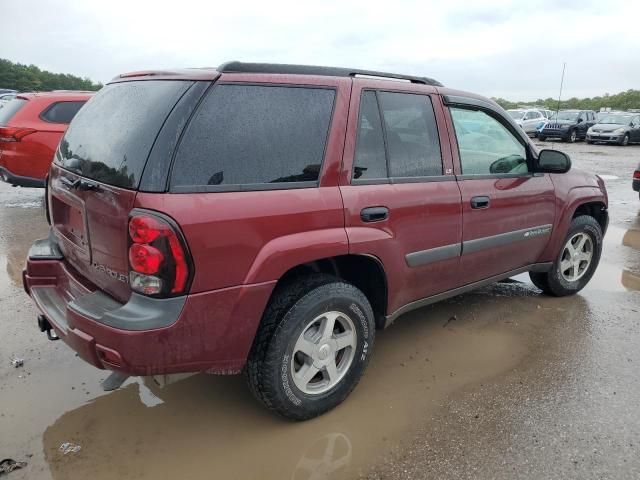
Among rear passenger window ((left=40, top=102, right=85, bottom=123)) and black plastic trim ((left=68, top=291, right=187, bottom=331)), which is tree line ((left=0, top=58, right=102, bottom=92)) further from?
black plastic trim ((left=68, top=291, right=187, bottom=331))

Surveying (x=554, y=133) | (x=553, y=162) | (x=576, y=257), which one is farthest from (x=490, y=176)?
(x=554, y=133)

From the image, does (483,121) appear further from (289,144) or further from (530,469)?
(530,469)

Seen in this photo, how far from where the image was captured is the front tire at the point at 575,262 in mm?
4328

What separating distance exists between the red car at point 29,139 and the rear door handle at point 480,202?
6082mm

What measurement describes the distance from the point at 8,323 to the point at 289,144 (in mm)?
2783

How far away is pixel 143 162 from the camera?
2148 mm

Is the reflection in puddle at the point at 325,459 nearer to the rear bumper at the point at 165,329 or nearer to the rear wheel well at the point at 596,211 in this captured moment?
the rear bumper at the point at 165,329

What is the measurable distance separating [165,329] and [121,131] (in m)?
0.99

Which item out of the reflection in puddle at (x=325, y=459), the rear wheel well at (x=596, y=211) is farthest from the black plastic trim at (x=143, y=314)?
the rear wheel well at (x=596, y=211)

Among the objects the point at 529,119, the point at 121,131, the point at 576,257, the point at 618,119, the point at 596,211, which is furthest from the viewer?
the point at 529,119

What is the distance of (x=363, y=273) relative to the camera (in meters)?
2.97

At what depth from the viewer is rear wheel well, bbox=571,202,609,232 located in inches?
A: 177

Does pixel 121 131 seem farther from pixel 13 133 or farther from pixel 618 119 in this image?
pixel 618 119

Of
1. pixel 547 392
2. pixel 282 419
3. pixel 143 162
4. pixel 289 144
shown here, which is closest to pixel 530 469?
pixel 547 392
